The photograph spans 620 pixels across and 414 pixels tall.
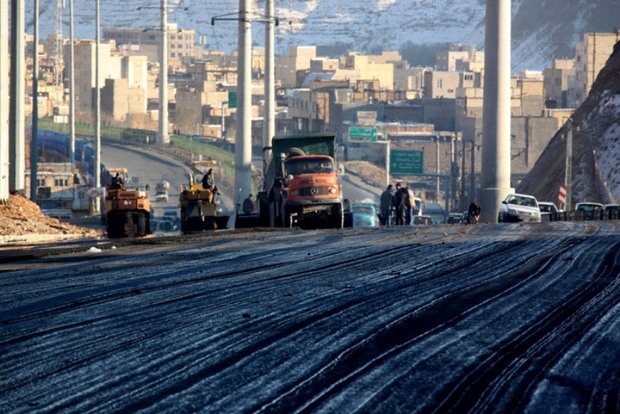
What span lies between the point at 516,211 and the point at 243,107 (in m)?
11.9

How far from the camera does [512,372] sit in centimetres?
1233

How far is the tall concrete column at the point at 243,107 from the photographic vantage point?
51.2 m

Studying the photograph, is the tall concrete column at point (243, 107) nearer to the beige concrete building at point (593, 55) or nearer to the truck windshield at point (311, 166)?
the truck windshield at point (311, 166)

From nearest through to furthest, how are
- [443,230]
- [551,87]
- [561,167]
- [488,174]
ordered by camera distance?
[443,230] < [488,174] < [561,167] < [551,87]

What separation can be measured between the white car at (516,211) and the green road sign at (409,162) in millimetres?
42955

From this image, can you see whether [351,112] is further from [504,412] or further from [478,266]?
[504,412]

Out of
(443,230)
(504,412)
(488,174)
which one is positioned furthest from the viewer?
(488,174)

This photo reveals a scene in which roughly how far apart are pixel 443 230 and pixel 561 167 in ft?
153

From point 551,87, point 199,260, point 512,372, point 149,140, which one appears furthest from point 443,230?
point 551,87

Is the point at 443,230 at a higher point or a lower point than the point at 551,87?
lower

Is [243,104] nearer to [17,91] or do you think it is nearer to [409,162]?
[17,91]

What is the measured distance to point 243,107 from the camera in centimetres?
5225

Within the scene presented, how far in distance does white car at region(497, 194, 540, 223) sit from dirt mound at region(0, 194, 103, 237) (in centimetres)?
1397

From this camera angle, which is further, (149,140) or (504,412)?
(149,140)
